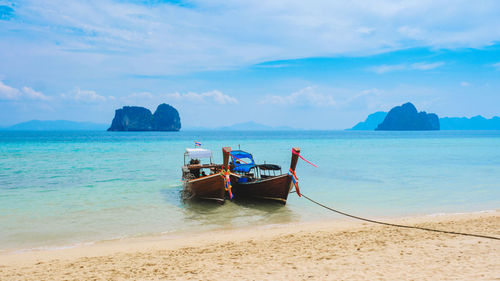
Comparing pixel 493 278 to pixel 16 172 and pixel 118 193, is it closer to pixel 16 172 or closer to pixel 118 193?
pixel 118 193

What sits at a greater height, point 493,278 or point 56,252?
point 493,278

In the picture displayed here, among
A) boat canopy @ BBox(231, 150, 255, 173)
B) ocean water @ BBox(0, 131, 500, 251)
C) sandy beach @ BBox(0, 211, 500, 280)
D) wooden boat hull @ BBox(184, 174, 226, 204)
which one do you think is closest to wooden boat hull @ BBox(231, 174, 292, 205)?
ocean water @ BBox(0, 131, 500, 251)

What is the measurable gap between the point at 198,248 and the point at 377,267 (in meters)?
4.84

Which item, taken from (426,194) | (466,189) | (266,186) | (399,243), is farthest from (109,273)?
(466,189)

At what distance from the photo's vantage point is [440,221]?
12.0 m

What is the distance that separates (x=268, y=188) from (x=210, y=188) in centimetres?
277

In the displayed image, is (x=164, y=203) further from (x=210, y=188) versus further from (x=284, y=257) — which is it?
(x=284, y=257)

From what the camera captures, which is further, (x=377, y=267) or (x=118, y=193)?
(x=118, y=193)

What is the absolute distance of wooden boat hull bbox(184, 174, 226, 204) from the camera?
15.1m

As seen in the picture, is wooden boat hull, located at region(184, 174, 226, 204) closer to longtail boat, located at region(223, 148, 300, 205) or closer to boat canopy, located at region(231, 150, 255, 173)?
longtail boat, located at region(223, 148, 300, 205)

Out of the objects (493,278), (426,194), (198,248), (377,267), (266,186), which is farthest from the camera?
(426,194)

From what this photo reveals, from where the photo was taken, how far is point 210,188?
50.9 ft

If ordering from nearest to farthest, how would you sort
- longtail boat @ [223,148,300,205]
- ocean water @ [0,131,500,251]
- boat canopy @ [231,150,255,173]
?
ocean water @ [0,131,500,251] < longtail boat @ [223,148,300,205] < boat canopy @ [231,150,255,173]

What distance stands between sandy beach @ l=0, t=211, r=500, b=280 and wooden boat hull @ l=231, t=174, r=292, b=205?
146 inches
